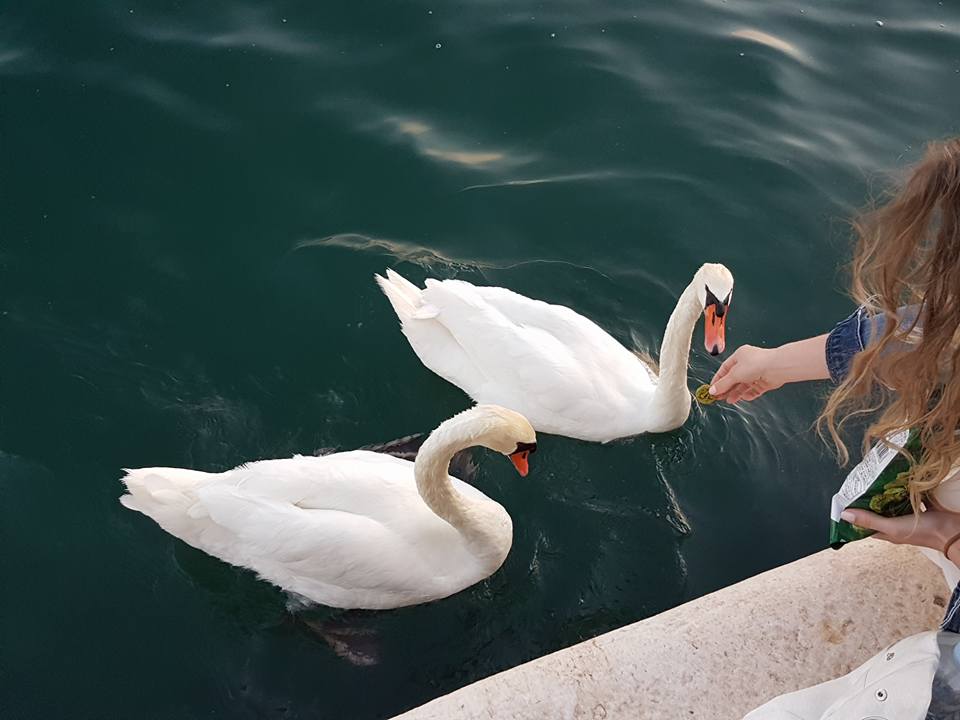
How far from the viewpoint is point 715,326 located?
4367 mm

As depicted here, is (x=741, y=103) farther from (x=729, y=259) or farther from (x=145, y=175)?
(x=145, y=175)

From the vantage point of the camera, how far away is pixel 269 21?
6680mm

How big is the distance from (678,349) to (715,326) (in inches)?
8.0

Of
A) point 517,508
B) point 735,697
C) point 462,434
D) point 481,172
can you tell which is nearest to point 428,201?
point 481,172

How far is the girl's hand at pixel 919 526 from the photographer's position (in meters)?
2.60

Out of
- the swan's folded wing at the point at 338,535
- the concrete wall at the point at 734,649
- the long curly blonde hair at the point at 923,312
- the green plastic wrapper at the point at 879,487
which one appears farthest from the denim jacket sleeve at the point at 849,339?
the swan's folded wing at the point at 338,535

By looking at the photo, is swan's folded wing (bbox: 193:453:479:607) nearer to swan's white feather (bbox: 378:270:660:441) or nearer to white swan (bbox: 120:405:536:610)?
white swan (bbox: 120:405:536:610)

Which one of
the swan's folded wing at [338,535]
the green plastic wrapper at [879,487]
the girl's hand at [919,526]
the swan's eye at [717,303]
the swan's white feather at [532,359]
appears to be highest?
the green plastic wrapper at [879,487]

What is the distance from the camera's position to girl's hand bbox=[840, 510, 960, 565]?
260cm

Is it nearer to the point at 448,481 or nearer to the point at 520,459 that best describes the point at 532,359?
the point at 520,459

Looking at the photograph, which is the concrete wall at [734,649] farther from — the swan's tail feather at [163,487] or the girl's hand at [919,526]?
the swan's tail feather at [163,487]

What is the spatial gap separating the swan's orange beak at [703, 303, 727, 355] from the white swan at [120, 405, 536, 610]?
1.10 meters

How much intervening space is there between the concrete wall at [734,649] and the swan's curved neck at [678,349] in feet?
4.16

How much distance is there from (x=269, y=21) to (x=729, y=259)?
138 inches
